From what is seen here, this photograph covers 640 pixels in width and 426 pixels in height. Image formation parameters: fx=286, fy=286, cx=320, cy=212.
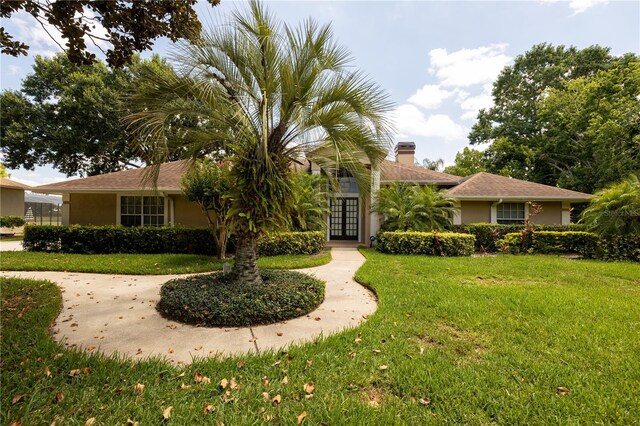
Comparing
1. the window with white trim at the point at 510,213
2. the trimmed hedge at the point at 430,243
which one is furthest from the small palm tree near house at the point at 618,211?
the trimmed hedge at the point at 430,243

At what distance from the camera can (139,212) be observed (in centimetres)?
1316

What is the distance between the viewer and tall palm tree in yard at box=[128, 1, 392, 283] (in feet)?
15.5

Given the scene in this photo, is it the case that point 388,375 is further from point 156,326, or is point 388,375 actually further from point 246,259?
point 156,326

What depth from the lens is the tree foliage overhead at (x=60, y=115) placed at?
19.8m

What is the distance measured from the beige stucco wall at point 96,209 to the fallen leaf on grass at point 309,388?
46.2 feet

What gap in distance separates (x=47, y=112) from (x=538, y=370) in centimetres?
2945

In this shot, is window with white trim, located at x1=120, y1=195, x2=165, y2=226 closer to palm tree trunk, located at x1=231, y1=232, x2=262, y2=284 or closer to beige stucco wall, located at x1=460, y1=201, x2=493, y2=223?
palm tree trunk, located at x1=231, y1=232, x2=262, y2=284

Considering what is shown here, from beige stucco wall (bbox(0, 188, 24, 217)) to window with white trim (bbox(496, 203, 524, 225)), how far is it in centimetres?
3147

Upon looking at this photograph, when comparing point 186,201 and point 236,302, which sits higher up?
point 186,201

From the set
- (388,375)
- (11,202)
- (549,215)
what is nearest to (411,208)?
(549,215)

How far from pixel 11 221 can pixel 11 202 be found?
1558 mm

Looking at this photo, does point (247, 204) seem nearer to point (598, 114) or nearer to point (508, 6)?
point (508, 6)

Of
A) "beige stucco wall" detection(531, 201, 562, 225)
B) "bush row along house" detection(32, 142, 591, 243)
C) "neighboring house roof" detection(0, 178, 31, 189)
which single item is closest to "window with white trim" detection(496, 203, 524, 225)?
"bush row along house" detection(32, 142, 591, 243)

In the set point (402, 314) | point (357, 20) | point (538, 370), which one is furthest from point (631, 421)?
point (357, 20)
